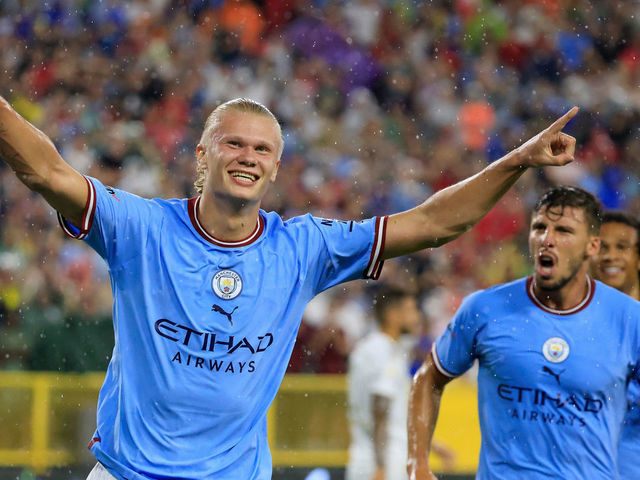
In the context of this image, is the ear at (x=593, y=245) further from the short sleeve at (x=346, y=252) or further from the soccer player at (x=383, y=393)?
the soccer player at (x=383, y=393)

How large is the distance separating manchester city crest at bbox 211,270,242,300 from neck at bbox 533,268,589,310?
175 cm

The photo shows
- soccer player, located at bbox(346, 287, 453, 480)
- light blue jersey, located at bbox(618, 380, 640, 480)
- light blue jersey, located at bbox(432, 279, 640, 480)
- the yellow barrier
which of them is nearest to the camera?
light blue jersey, located at bbox(432, 279, 640, 480)

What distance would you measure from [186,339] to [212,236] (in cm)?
41

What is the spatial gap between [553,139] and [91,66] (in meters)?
9.62

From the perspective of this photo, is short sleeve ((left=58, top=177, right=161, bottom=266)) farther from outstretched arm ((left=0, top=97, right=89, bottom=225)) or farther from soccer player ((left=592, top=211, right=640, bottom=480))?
soccer player ((left=592, top=211, right=640, bottom=480))

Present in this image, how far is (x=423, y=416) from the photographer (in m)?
4.89

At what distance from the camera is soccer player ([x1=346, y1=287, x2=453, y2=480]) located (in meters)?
7.69

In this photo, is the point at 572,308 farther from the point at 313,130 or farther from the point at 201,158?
the point at 313,130

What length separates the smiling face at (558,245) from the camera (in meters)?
4.82

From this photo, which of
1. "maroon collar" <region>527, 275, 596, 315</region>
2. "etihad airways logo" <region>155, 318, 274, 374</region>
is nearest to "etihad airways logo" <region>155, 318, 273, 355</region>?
"etihad airways logo" <region>155, 318, 274, 374</region>

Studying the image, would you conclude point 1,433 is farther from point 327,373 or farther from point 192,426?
point 192,426

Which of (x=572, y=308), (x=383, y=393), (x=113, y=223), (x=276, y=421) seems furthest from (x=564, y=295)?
(x=276, y=421)

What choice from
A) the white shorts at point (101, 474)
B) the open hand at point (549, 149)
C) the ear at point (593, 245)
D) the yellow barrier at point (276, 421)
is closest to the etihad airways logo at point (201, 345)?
the white shorts at point (101, 474)

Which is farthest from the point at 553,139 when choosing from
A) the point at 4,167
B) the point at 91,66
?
the point at 91,66
